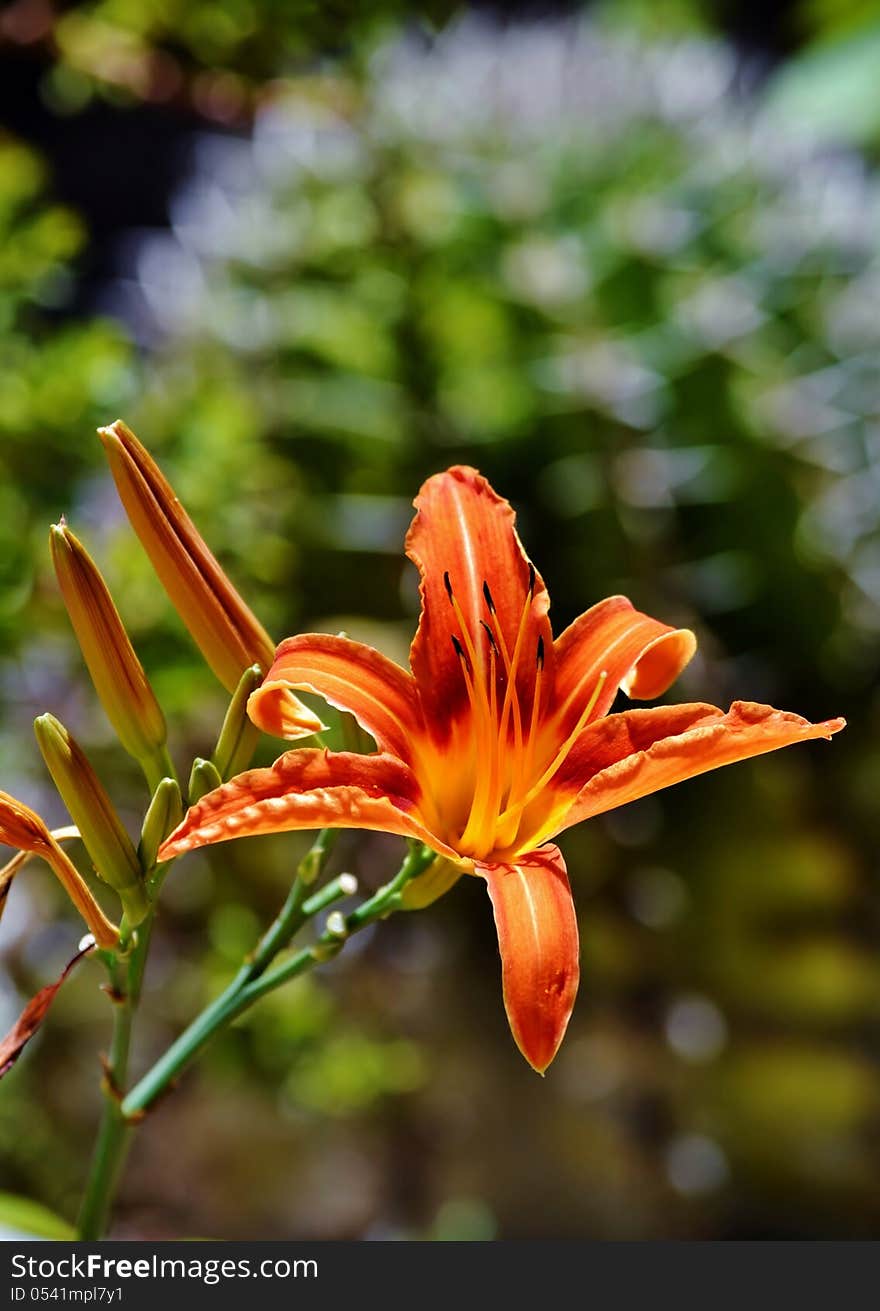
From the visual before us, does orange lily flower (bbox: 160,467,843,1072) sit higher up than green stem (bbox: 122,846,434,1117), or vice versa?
orange lily flower (bbox: 160,467,843,1072)

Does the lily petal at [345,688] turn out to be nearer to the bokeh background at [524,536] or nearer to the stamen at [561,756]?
the stamen at [561,756]

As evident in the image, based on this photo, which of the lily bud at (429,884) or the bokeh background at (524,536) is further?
the bokeh background at (524,536)

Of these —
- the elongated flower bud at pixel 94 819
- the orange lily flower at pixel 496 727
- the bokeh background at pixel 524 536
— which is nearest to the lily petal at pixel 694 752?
the orange lily flower at pixel 496 727

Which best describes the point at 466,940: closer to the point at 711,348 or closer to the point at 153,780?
the point at 711,348

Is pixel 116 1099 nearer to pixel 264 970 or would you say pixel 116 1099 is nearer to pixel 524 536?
pixel 264 970

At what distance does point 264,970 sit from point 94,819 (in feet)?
0.22

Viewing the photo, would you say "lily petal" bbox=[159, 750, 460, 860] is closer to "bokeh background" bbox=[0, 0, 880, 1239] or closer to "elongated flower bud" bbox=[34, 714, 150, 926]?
"elongated flower bud" bbox=[34, 714, 150, 926]

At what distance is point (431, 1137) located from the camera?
98cm

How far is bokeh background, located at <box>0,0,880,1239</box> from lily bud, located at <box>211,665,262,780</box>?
1.67 ft

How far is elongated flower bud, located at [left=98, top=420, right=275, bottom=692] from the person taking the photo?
0.31 m

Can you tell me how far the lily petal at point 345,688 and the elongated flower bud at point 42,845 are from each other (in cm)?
5

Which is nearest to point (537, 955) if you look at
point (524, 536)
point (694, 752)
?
point (694, 752)

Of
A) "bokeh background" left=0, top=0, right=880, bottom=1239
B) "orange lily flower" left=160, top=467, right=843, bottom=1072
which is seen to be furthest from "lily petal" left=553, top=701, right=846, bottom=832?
"bokeh background" left=0, top=0, right=880, bottom=1239

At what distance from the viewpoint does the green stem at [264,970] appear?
316 mm
